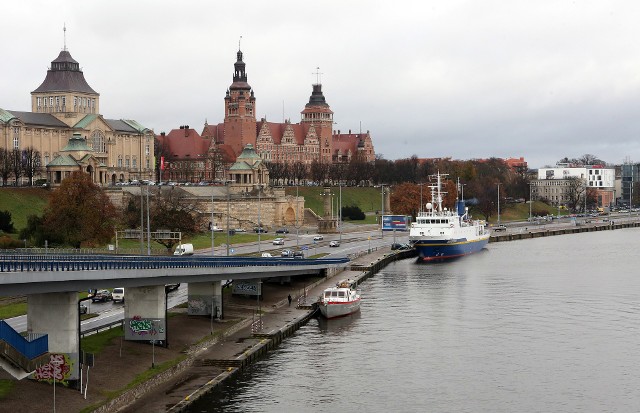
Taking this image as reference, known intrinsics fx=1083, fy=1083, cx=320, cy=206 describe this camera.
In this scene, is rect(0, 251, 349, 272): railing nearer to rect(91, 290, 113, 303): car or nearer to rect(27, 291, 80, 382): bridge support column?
rect(27, 291, 80, 382): bridge support column

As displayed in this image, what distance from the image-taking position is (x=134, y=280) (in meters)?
62.4

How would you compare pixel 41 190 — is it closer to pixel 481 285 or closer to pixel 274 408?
pixel 481 285

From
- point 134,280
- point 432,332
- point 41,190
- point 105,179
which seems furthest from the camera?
point 105,179

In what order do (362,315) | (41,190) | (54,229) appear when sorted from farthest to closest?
(41,190)
(54,229)
(362,315)

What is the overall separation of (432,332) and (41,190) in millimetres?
92816

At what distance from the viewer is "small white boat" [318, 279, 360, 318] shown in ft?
280

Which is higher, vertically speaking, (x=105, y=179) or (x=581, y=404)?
(x=105, y=179)

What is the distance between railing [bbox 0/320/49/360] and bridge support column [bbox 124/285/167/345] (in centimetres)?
1194

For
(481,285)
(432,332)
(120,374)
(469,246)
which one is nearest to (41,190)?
(469,246)

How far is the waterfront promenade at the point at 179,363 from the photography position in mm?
51219

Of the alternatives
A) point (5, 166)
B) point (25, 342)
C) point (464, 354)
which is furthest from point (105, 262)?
point (5, 166)

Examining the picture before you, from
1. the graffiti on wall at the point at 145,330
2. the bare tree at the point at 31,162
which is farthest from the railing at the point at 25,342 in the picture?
the bare tree at the point at 31,162

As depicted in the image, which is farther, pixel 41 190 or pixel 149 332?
pixel 41 190

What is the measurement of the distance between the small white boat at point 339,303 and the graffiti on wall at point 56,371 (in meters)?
34.7
